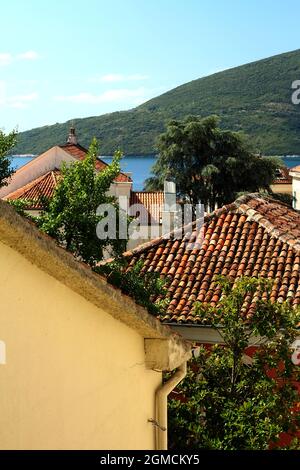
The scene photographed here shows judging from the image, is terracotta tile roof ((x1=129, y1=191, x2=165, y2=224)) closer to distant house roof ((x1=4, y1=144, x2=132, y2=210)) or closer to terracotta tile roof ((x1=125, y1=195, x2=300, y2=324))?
distant house roof ((x1=4, y1=144, x2=132, y2=210))

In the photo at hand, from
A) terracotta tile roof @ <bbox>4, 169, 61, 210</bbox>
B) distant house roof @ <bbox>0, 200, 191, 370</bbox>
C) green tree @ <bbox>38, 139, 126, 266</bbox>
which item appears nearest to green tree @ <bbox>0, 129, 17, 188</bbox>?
green tree @ <bbox>38, 139, 126, 266</bbox>

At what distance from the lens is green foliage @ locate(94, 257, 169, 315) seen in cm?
1163

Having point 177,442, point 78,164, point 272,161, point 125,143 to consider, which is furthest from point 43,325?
point 125,143

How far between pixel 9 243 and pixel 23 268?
7.2 inches

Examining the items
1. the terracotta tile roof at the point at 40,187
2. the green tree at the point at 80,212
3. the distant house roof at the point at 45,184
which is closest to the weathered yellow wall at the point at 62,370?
the green tree at the point at 80,212

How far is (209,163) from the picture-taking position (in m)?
39.0

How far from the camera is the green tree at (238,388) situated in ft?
26.1

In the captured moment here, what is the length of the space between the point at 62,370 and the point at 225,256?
34.0ft

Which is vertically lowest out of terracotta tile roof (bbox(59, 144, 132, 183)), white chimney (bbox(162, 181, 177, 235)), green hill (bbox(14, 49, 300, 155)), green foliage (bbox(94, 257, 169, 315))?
green foliage (bbox(94, 257, 169, 315))

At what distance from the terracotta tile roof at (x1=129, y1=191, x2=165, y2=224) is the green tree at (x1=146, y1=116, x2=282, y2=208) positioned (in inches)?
53.7

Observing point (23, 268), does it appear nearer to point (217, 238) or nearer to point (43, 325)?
point (43, 325)

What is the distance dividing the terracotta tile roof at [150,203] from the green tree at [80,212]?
21613 mm

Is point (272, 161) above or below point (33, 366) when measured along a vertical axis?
above

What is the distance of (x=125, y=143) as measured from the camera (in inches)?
4665
